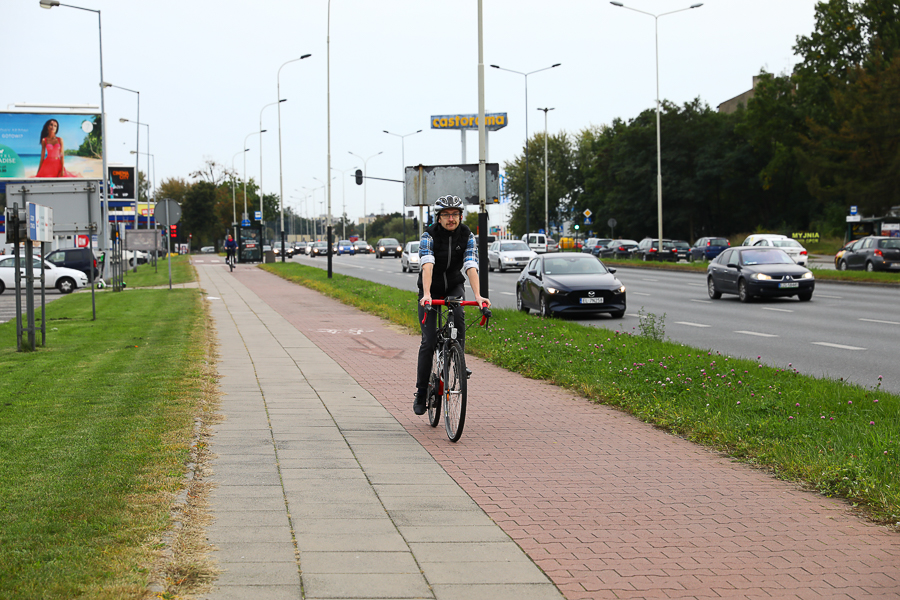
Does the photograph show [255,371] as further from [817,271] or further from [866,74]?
[866,74]

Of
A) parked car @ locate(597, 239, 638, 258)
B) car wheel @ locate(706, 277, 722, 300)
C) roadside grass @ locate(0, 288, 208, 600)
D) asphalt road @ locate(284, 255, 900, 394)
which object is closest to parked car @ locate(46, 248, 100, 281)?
asphalt road @ locate(284, 255, 900, 394)

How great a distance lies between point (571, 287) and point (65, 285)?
23965 mm

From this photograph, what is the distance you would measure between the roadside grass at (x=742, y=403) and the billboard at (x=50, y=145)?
41.5 metres

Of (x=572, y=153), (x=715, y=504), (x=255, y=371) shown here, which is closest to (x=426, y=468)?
(x=715, y=504)

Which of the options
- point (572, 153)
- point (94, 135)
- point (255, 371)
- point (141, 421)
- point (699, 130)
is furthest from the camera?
point (572, 153)

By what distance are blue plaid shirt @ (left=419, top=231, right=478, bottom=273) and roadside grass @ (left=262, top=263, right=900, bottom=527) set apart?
7.23 feet

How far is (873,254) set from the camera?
35.1m

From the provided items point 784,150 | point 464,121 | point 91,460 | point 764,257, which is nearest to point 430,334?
point 91,460

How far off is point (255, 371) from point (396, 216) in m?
174

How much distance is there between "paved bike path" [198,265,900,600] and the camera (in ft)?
13.9

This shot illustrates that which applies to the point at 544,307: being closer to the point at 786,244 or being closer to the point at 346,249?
the point at 786,244

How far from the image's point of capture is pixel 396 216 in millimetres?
184750

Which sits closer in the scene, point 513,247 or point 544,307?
point 544,307

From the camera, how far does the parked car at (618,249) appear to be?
6344 centimetres
